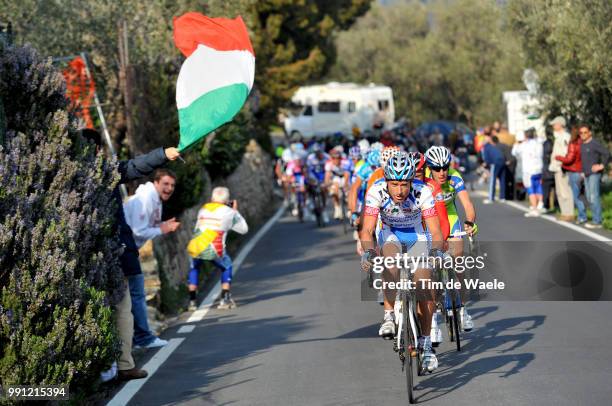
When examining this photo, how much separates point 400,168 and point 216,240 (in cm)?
611

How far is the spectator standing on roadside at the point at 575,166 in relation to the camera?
71.4 ft

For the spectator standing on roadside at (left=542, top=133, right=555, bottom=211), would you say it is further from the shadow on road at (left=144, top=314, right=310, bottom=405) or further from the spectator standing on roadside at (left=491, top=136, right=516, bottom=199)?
the shadow on road at (left=144, top=314, right=310, bottom=405)

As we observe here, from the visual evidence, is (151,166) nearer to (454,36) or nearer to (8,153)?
(8,153)

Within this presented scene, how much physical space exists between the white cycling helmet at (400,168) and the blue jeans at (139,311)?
10.0 feet

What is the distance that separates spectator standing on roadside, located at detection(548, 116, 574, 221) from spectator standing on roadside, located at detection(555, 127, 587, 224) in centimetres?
80

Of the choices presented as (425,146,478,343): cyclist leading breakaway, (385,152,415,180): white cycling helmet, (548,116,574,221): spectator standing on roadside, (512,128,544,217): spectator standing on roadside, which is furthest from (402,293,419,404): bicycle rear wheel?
(512,128,544,217): spectator standing on roadside

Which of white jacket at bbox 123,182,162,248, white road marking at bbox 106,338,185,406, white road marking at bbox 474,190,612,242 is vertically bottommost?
white road marking at bbox 474,190,612,242

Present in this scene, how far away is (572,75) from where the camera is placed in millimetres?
26703

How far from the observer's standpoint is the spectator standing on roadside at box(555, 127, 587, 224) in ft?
71.4

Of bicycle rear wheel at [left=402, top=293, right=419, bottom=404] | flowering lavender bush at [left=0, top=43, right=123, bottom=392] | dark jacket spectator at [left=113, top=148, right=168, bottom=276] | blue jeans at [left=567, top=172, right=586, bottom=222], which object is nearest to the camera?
Answer: flowering lavender bush at [left=0, top=43, right=123, bottom=392]

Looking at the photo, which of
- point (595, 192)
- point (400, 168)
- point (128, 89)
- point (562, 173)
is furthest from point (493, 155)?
point (400, 168)

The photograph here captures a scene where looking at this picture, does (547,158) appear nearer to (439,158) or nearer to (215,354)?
(439,158)

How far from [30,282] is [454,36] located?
233 feet

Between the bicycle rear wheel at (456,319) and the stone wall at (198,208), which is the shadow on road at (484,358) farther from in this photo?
the stone wall at (198,208)
